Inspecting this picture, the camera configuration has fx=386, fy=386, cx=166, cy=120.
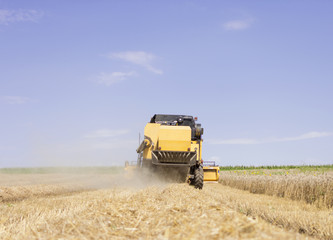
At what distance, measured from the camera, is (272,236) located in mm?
3521

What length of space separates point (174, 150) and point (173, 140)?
17.2 inches

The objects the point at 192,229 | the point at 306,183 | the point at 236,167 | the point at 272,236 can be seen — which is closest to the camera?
the point at 272,236

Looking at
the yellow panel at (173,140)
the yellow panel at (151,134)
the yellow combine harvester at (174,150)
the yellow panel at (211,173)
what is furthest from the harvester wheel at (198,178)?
the yellow panel at (151,134)

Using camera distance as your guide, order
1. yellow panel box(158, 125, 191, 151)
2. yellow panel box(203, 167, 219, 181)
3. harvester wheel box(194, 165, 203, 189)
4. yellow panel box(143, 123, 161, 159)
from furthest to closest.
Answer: yellow panel box(203, 167, 219, 181), yellow panel box(143, 123, 161, 159), yellow panel box(158, 125, 191, 151), harvester wheel box(194, 165, 203, 189)

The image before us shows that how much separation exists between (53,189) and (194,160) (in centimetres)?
795

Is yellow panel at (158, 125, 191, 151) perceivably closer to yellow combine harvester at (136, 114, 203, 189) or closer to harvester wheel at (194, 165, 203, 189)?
yellow combine harvester at (136, 114, 203, 189)

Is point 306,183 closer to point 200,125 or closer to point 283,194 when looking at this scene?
point 283,194

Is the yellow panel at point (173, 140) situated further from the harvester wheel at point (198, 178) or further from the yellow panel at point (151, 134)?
the harvester wheel at point (198, 178)

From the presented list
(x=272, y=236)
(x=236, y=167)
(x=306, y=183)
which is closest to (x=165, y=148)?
(x=306, y=183)

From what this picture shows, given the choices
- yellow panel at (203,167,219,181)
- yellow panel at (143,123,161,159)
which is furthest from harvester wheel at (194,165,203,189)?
yellow panel at (143,123,161,159)

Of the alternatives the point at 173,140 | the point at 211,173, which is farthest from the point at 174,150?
the point at 211,173

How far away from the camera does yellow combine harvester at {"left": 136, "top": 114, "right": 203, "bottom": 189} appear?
53.7 ft

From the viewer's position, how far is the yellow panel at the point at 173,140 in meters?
16.5

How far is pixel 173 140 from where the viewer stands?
54.0 feet
